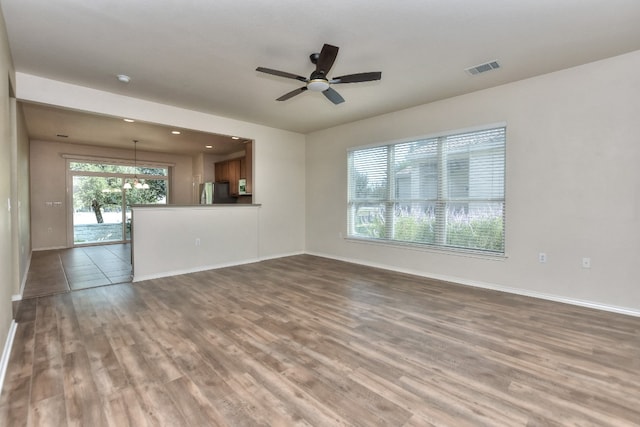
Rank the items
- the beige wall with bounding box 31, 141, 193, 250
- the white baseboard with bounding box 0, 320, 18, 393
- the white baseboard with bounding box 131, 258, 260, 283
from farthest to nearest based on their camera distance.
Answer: the beige wall with bounding box 31, 141, 193, 250, the white baseboard with bounding box 131, 258, 260, 283, the white baseboard with bounding box 0, 320, 18, 393

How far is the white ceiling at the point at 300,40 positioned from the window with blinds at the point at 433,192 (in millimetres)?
898

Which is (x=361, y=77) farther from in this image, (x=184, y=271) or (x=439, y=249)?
(x=184, y=271)

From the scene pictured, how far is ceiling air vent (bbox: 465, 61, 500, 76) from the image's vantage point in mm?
3363

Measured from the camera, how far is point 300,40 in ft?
9.36

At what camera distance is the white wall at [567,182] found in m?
3.19

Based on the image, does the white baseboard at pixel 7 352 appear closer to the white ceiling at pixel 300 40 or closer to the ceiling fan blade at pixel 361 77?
the white ceiling at pixel 300 40

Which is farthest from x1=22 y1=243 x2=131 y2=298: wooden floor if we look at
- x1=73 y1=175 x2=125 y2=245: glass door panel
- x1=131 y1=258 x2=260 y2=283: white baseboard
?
x1=73 y1=175 x2=125 y2=245: glass door panel

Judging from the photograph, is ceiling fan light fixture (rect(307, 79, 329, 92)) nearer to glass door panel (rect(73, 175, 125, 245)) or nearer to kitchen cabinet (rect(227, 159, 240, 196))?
kitchen cabinet (rect(227, 159, 240, 196))

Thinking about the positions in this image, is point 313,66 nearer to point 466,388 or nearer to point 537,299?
point 466,388

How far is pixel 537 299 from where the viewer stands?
3.64 metres

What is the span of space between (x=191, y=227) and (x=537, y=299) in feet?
16.5

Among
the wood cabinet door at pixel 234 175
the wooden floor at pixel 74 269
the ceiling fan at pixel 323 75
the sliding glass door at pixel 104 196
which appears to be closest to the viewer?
the ceiling fan at pixel 323 75

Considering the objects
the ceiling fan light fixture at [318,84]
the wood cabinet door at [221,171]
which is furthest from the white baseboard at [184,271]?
the ceiling fan light fixture at [318,84]

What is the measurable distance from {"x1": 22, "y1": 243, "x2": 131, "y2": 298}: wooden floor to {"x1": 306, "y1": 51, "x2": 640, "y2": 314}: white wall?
5.16m
